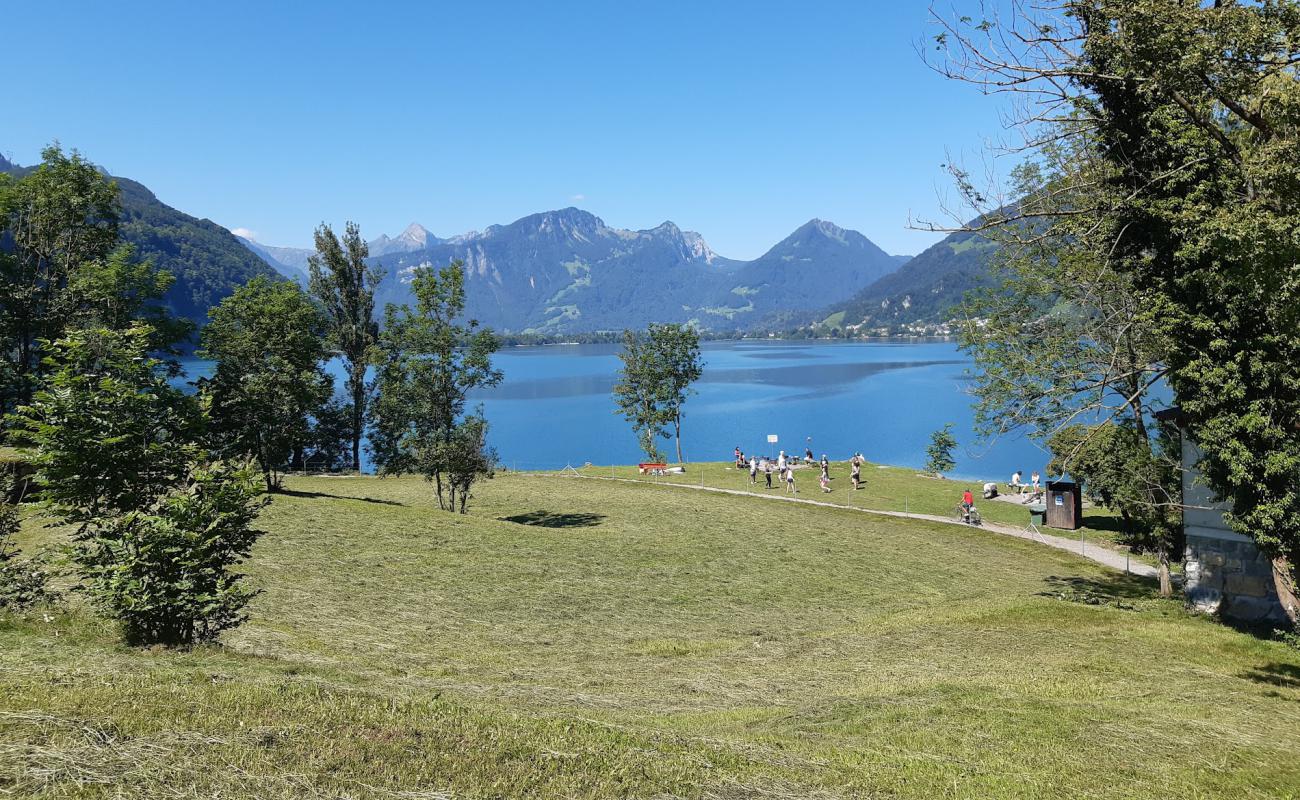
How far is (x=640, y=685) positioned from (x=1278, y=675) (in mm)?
13718

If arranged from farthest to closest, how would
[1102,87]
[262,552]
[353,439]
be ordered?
[353,439] < [262,552] < [1102,87]

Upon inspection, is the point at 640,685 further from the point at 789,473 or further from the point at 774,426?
the point at 774,426

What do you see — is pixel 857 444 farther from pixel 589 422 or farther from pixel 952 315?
pixel 952 315

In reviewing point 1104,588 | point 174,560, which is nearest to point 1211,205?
point 1104,588

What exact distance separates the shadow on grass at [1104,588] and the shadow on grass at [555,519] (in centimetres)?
1895

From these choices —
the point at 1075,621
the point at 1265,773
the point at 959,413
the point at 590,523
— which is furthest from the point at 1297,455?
the point at 959,413

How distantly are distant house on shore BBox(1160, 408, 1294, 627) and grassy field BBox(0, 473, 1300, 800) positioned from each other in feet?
5.64

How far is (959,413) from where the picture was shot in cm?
13075

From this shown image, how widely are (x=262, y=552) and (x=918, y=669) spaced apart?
59.8 feet

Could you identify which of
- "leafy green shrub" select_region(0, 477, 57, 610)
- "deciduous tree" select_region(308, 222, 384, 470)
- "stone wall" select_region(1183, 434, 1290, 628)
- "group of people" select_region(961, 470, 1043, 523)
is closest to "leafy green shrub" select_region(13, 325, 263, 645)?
"leafy green shrub" select_region(0, 477, 57, 610)

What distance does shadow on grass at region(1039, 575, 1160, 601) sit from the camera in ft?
78.7

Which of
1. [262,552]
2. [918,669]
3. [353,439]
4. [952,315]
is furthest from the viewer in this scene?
[353,439]

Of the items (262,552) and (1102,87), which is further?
(262,552)

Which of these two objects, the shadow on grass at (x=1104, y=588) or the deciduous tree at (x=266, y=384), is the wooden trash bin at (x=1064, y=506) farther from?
the deciduous tree at (x=266, y=384)
